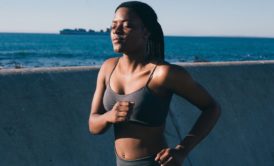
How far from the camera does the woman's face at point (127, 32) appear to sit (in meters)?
2.86

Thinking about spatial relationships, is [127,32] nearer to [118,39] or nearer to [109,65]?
[118,39]

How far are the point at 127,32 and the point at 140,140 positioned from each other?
547 mm

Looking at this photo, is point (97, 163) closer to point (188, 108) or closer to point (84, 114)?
point (84, 114)

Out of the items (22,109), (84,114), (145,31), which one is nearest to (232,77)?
(84,114)

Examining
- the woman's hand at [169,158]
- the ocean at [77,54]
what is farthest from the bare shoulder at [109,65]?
the ocean at [77,54]

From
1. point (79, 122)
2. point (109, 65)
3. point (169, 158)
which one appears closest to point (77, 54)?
point (79, 122)

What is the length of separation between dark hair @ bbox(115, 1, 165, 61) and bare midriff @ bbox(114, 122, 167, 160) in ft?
1.23

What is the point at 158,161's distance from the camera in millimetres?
2686

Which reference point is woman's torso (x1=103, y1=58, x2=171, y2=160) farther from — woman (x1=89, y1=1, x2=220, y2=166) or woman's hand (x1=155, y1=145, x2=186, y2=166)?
woman's hand (x1=155, y1=145, x2=186, y2=166)

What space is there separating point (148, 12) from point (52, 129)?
6.18 ft

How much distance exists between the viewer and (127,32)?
9.38 feet

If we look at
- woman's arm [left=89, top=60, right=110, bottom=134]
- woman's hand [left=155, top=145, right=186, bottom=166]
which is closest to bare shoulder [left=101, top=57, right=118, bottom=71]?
woman's arm [left=89, top=60, right=110, bottom=134]

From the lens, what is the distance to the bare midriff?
285cm

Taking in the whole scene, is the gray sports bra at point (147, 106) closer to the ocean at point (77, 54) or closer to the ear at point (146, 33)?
the ear at point (146, 33)
